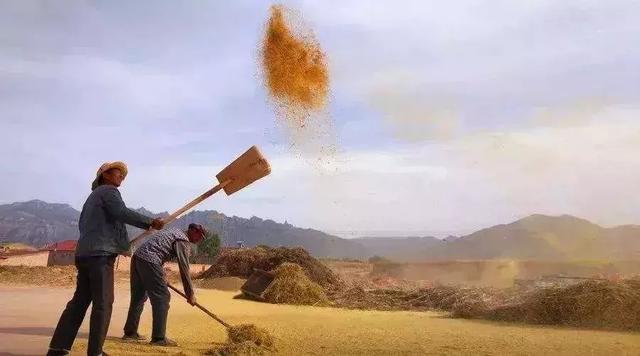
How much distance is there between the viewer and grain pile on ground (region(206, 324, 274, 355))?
17.3ft

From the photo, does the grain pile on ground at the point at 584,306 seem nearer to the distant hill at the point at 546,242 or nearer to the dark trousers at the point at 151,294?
the dark trousers at the point at 151,294

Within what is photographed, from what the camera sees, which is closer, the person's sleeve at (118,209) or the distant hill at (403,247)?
the person's sleeve at (118,209)

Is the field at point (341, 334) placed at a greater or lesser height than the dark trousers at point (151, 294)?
A: lesser

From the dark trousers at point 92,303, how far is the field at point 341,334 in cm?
53

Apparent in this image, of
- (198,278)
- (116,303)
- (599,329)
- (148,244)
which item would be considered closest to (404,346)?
(148,244)

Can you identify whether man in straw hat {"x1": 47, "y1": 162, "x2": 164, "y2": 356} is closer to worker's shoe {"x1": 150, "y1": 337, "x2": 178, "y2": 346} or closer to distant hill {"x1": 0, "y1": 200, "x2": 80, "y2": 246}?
worker's shoe {"x1": 150, "y1": 337, "x2": 178, "y2": 346}

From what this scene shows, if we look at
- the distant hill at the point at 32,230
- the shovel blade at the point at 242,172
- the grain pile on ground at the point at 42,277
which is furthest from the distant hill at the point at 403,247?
the distant hill at the point at 32,230

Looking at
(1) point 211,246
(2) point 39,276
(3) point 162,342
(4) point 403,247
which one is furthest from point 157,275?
(1) point 211,246

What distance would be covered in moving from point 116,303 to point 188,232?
14.9ft

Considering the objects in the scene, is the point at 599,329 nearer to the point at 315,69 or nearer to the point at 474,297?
the point at 474,297

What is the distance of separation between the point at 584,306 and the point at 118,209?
738cm

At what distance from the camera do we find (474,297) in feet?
34.8

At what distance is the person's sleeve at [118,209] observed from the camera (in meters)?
4.74

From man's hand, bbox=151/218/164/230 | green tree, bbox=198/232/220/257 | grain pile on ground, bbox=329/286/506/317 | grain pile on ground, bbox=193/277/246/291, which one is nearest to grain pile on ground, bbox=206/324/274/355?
man's hand, bbox=151/218/164/230
